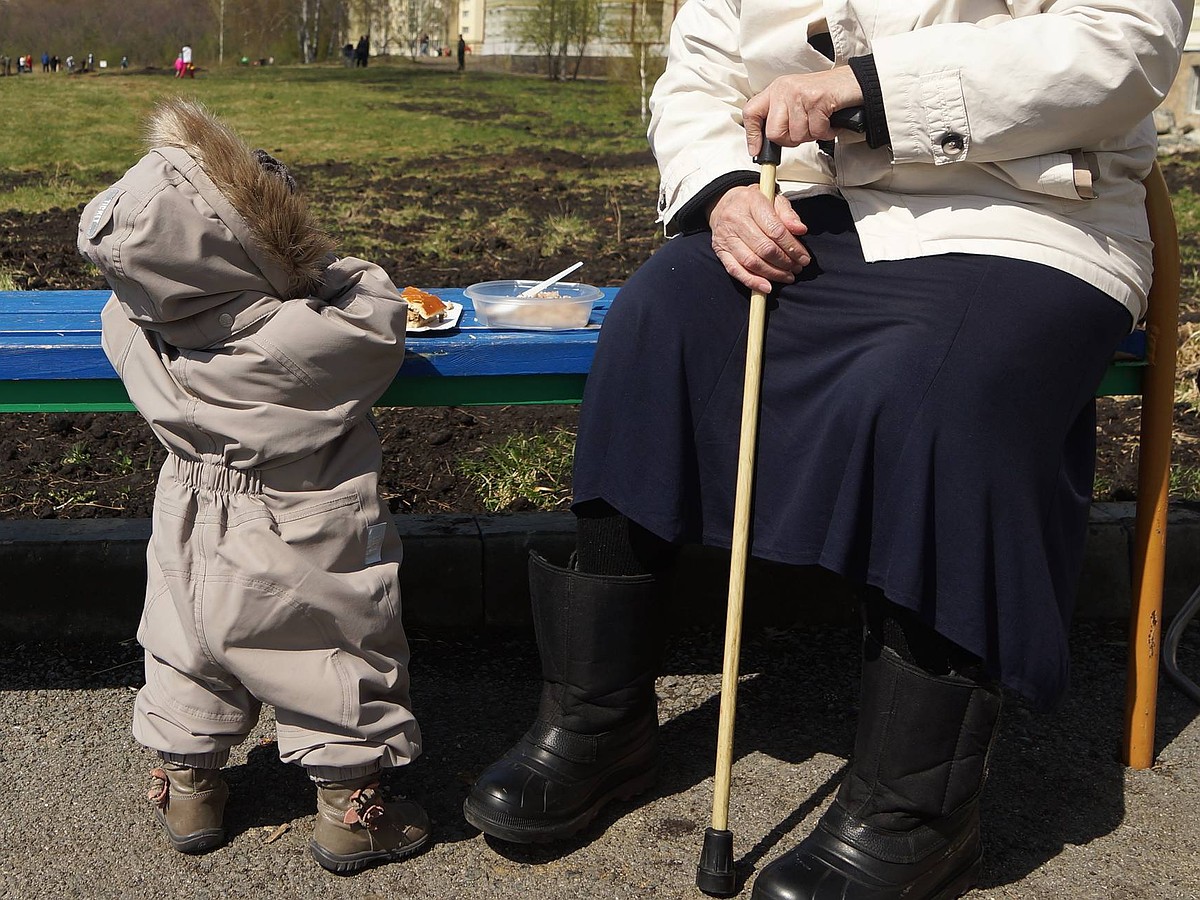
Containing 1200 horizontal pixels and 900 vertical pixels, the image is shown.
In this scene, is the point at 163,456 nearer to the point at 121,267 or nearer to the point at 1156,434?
the point at 121,267

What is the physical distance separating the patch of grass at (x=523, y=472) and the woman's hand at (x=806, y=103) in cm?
157

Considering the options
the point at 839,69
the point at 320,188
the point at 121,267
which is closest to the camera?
the point at 121,267

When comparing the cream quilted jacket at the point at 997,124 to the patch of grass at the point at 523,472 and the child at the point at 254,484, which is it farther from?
the patch of grass at the point at 523,472

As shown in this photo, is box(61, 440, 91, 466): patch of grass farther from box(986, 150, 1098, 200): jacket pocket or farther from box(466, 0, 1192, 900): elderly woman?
box(986, 150, 1098, 200): jacket pocket

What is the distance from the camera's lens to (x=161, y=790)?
7.52 ft

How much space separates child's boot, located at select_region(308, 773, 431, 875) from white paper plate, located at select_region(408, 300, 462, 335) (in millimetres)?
837

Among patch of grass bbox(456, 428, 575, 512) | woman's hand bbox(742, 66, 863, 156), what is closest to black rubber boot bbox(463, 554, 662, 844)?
woman's hand bbox(742, 66, 863, 156)

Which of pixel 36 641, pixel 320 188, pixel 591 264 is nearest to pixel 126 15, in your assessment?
pixel 320 188

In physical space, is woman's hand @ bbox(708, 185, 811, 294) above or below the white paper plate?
above

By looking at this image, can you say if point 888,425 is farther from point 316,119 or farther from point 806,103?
point 316,119

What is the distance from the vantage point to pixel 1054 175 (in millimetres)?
2131

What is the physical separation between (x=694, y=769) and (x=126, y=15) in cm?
3825

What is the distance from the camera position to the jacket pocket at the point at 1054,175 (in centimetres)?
213

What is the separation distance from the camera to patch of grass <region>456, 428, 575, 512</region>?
11.8ft
